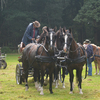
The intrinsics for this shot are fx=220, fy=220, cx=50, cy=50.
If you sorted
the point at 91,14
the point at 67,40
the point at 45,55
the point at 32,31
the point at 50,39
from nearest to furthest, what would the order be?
the point at 67,40 → the point at 50,39 → the point at 45,55 → the point at 32,31 → the point at 91,14

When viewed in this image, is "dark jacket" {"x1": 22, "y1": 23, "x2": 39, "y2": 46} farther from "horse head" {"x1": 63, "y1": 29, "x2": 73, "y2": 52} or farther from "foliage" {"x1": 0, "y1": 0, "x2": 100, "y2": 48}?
"foliage" {"x1": 0, "y1": 0, "x2": 100, "y2": 48}

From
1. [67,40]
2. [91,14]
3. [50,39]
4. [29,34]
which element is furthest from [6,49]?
[67,40]

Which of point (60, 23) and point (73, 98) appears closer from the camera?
point (73, 98)

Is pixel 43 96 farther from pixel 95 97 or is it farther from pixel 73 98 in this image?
pixel 95 97

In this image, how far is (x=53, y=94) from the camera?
318 inches

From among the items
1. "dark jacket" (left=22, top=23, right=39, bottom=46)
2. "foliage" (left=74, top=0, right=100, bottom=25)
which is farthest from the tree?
"dark jacket" (left=22, top=23, right=39, bottom=46)

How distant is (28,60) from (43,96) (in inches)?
73.7

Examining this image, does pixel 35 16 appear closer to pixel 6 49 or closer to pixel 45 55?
pixel 6 49

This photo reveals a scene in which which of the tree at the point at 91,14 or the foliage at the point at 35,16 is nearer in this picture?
the tree at the point at 91,14

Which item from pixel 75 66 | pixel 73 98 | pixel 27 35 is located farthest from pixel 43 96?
pixel 27 35

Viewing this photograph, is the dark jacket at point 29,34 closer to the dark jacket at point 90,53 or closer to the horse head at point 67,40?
the horse head at point 67,40

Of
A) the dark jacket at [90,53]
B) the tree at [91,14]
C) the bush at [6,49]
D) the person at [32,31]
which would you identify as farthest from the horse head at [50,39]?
the bush at [6,49]

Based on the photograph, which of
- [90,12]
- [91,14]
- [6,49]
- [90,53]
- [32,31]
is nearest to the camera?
[32,31]

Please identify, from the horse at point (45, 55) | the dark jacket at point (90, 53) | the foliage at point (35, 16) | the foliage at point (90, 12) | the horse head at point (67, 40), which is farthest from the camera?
the foliage at point (35, 16)
